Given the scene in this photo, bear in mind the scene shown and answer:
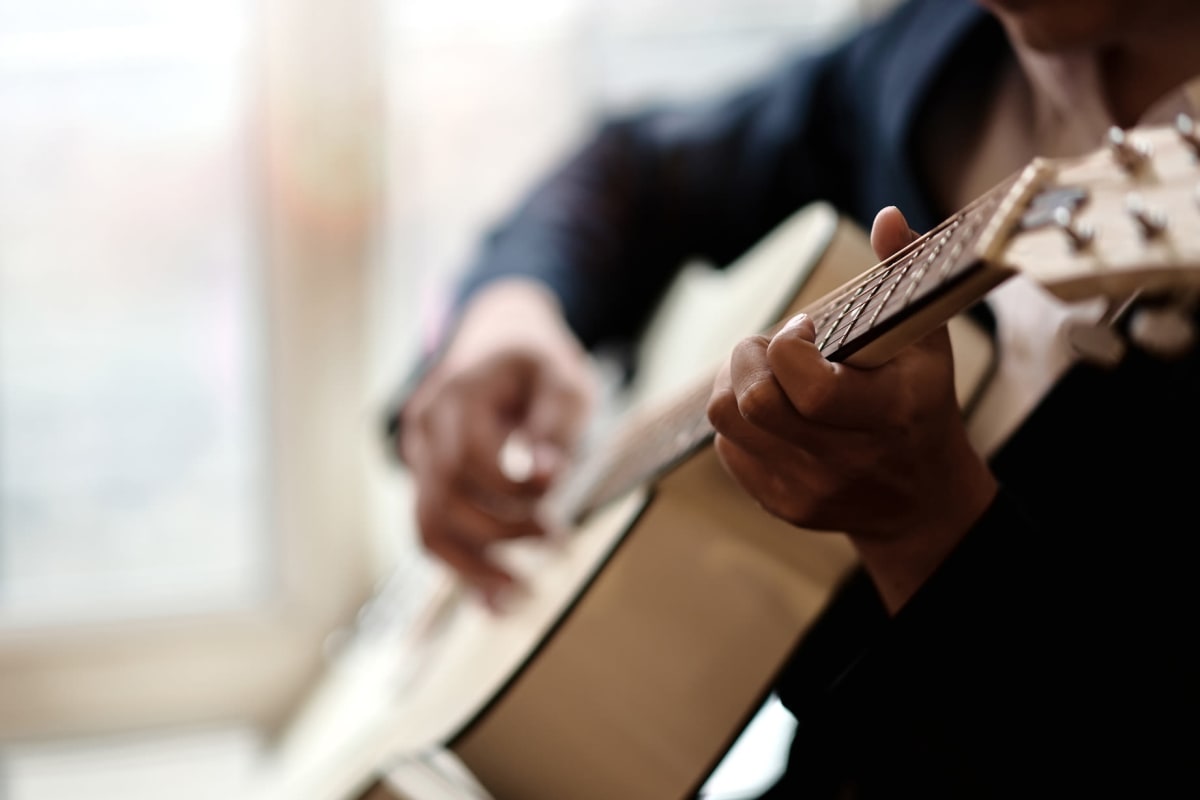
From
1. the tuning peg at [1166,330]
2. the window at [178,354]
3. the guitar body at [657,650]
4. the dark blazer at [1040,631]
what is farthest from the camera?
the window at [178,354]

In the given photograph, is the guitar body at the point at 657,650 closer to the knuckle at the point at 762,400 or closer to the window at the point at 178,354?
the knuckle at the point at 762,400

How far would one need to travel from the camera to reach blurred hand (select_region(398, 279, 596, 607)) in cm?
76

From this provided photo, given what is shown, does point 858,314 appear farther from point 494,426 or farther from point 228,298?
point 228,298

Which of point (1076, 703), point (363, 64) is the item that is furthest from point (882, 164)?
point (363, 64)

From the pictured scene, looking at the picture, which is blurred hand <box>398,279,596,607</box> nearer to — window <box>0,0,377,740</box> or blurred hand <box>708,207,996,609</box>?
blurred hand <box>708,207,996,609</box>

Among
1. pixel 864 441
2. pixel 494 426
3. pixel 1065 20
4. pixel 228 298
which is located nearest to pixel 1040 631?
pixel 864 441

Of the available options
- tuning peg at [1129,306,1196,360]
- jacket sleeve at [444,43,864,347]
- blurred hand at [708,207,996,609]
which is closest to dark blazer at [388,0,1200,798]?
blurred hand at [708,207,996,609]

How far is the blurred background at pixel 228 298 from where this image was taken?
1.28 m

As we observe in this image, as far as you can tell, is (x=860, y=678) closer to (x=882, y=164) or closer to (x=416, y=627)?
(x=882, y=164)

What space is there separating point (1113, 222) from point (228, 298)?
1.25 m

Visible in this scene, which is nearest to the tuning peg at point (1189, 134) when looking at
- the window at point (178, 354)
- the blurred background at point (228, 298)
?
the blurred background at point (228, 298)

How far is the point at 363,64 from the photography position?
1.27 m

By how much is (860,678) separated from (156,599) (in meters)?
1.25

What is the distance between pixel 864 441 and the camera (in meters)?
0.36
